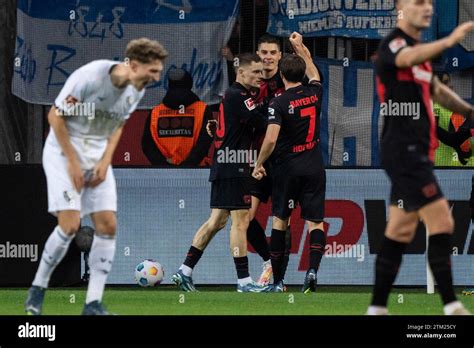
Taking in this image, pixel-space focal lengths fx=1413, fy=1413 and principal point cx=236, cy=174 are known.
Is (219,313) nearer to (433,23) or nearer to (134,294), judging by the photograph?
(134,294)

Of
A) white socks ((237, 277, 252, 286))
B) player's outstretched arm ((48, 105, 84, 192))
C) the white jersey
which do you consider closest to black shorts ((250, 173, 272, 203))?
white socks ((237, 277, 252, 286))

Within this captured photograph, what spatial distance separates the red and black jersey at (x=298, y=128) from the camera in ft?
44.1

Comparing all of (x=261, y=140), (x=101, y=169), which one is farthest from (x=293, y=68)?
(x=101, y=169)

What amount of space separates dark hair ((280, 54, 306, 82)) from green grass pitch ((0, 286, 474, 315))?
2.05 metres

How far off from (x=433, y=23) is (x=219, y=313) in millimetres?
5368

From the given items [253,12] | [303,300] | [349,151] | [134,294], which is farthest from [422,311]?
[253,12]

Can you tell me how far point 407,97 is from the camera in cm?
912

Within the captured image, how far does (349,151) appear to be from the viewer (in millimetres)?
15250

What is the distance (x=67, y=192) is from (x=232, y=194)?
420 cm

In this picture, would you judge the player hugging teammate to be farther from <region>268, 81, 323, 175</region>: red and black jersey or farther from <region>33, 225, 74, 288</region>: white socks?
<region>33, 225, 74, 288</region>: white socks

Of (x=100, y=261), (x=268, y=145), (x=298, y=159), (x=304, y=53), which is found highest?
(x=304, y=53)

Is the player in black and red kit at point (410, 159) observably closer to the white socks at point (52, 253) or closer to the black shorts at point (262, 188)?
the white socks at point (52, 253)

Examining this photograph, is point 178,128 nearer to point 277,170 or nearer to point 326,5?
point 277,170
